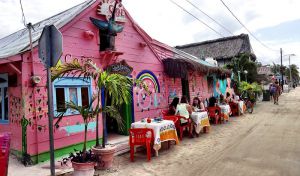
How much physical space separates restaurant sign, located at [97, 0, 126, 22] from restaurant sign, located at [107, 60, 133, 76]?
5.12 ft

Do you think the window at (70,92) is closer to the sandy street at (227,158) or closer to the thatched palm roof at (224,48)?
the sandy street at (227,158)

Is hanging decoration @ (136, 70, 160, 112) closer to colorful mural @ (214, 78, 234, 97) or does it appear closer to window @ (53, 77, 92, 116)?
window @ (53, 77, 92, 116)

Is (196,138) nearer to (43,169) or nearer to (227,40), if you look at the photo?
(43,169)

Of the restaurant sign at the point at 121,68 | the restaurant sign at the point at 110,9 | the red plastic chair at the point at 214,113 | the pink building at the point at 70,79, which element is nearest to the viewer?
the pink building at the point at 70,79

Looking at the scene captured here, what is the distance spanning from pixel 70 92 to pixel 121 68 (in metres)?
2.09

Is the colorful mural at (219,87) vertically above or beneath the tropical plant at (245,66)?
beneath

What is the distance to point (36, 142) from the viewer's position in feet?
21.1

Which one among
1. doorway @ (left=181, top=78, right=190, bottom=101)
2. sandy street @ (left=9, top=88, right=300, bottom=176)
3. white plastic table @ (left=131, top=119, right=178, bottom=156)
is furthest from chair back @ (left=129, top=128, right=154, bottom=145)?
doorway @ (left=181, top=78, right=190, bottom=101)

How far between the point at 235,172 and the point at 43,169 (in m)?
4.26

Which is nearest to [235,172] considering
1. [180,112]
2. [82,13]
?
[180,112]

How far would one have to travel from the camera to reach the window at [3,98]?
6.96 m

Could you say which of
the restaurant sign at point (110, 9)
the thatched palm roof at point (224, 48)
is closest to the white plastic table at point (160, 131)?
the restaurant sign at point (110, 9)

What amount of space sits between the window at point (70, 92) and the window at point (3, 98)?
138 centimetres

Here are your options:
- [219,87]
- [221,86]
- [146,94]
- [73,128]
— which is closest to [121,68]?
[146,94]
